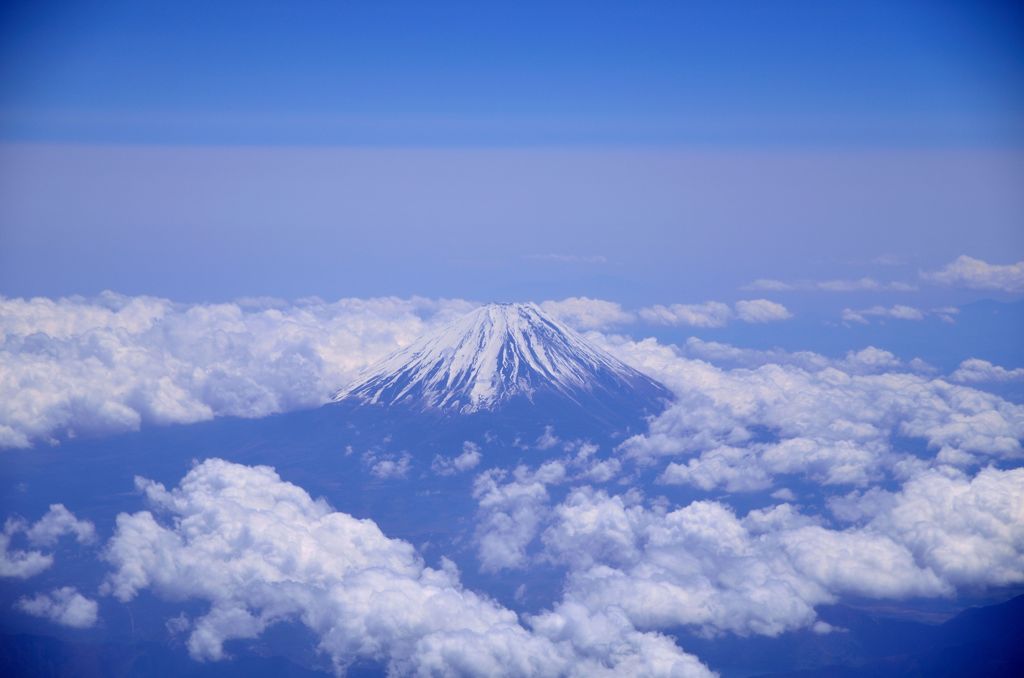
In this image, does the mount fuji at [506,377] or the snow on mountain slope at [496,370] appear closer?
the mount fuji at [506,377]

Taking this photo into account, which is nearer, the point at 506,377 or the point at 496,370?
the point at 506,377

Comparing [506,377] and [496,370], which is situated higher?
[496,370]

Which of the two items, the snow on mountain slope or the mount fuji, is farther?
the snow on mountain slope

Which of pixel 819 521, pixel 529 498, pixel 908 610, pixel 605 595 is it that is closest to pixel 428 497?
pixel 529 498
